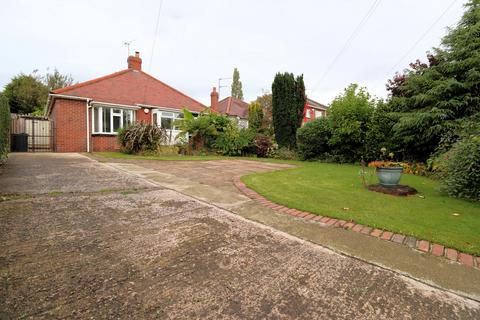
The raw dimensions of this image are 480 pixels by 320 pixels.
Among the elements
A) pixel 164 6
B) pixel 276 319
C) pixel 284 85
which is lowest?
pixel 276 319

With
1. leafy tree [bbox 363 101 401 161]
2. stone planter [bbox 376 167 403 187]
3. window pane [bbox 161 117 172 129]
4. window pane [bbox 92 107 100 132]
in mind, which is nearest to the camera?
stone planter [bbox 376 167 403 187]

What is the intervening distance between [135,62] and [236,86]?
37.9 m

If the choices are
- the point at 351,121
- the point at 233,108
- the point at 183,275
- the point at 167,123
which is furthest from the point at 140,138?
the point at 233,108

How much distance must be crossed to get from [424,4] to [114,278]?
1401cm

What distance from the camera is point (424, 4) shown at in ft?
32.8

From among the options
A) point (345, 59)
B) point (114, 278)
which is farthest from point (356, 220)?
point (345, 59)

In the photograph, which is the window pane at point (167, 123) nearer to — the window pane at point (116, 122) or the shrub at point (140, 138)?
the window pane at point (116, 122)

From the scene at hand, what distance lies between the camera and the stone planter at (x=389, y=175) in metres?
5.27

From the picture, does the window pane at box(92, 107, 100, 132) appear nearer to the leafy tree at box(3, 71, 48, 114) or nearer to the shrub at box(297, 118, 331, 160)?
the shrub at box(297, 118, 331, 160)

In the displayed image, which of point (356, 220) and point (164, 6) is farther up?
point (164, 6)

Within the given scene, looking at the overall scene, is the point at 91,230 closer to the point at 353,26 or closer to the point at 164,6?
the point at 164,6

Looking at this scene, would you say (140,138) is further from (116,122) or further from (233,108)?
(233,108)

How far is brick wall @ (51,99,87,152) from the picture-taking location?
14.6m

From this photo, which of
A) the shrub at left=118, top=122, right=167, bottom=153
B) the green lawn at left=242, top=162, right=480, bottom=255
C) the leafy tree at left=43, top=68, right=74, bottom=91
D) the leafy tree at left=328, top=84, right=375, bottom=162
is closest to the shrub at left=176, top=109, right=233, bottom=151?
the shrub at left=118, top=122, right=167, bottom=153
